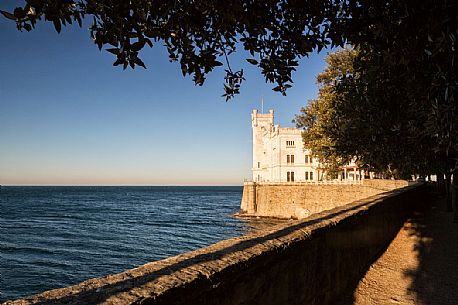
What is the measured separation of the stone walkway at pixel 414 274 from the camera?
6230 millimetres

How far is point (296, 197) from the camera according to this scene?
47.5 metres

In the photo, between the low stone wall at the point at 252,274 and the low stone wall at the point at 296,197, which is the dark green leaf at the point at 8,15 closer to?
the low stone wall at the point at 252,274

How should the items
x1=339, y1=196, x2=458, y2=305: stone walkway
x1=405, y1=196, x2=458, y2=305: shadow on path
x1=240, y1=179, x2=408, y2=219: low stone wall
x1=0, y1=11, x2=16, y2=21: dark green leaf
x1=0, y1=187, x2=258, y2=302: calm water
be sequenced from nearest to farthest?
x1=0, y1=11, x2=16, y2=21: dark green leaf < x1=339, y1=196, x2=458, y2=305: stone walkway < x1=405, y1=196, x2=458, y2=305: shadow on path < x1=0, y1=187, x2=258, y2=302: calm water < x1=240, y1=179, x2=408, y2=219: low stone wall

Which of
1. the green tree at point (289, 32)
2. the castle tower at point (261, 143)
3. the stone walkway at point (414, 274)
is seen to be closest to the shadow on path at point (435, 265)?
the stone walkway at point (414, 274)

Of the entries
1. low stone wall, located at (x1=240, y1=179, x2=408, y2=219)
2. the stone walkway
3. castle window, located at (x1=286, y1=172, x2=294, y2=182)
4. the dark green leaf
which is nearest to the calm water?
low stone wall, located at (x1=240, y1=179, x2=408, y2=219)

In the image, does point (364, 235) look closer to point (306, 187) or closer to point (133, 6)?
point (133, 6)

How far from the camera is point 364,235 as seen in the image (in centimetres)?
746

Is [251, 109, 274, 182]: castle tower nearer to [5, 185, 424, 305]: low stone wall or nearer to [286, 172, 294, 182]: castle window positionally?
[286, 172, 294, 182]: castle window

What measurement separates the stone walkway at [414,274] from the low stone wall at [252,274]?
1.62 ft

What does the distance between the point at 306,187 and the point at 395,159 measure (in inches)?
1429

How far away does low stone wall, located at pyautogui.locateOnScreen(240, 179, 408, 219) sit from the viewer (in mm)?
38438

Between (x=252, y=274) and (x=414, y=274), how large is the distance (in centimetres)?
622

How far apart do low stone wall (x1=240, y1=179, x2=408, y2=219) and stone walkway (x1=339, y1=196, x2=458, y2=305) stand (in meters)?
20.5

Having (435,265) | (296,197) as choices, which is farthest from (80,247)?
(435,265)
